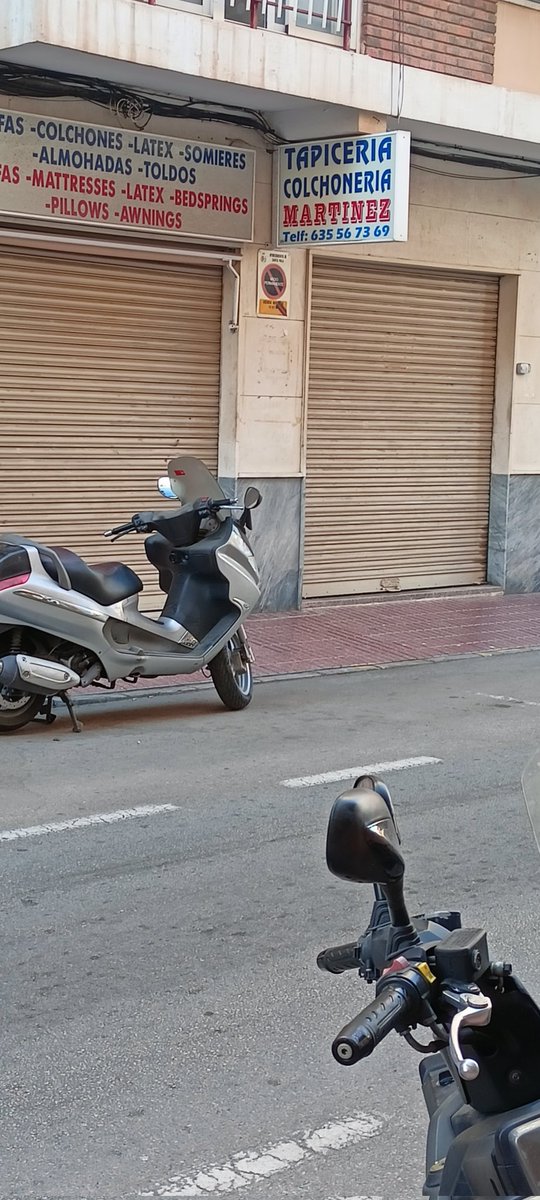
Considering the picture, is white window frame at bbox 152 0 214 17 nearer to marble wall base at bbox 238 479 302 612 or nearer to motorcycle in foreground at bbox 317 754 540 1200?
marble wall base at bbox 238 479 302 612

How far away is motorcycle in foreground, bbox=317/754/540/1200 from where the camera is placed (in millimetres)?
1855

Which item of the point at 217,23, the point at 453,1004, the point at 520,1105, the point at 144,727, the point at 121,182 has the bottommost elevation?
the point at 144,727

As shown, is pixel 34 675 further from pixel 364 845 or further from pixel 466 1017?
pixel 466 1017

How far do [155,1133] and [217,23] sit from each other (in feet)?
29.2

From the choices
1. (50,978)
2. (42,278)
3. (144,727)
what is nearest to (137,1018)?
(50,978)

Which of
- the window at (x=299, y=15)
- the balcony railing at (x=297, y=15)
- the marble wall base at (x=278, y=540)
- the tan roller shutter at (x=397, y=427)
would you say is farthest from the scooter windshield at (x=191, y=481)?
the tan roller shutter at (x=397, y=427)

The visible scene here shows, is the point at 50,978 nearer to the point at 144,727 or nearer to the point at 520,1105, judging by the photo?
the point at 520,1105

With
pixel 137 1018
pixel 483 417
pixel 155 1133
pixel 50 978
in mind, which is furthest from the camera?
pixel 483 417

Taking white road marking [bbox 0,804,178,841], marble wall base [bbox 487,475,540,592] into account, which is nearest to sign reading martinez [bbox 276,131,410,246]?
marble wall base [bbox 487,475,540,592]

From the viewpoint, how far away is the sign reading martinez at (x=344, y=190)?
37.1 feet

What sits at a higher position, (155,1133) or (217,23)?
(217,23)

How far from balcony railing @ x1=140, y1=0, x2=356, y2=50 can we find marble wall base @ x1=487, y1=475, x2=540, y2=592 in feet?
16.1

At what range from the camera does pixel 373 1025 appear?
1833 mm

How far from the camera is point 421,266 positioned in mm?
13805
